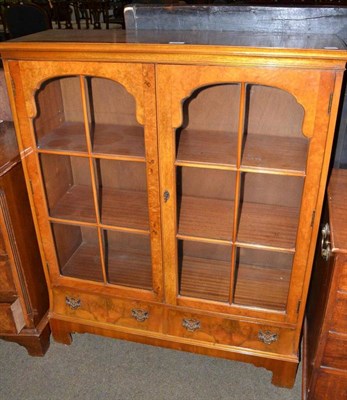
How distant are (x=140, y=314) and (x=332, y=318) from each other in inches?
24.9

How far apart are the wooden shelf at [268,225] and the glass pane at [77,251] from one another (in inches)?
21.2

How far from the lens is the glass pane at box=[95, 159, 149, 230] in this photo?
136 cm

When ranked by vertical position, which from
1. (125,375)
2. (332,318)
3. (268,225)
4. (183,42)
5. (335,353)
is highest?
(183,42)

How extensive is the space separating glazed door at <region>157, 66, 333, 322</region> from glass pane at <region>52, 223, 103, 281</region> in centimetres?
31

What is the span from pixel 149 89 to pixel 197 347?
89cm

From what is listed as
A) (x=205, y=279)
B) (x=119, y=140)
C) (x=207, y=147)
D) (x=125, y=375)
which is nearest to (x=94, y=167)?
(x=119, y=140)

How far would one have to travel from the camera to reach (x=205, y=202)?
1405 mm

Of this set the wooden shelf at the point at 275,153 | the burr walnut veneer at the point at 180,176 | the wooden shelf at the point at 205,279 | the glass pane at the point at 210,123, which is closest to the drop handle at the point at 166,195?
the burr walnut veneer at the point at 180,176

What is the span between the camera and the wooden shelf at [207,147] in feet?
3.72

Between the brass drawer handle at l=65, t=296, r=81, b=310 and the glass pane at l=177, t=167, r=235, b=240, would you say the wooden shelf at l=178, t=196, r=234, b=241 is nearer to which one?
the glass pane at l=177, t=167, r=235, b=240

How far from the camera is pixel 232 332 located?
1386 mm

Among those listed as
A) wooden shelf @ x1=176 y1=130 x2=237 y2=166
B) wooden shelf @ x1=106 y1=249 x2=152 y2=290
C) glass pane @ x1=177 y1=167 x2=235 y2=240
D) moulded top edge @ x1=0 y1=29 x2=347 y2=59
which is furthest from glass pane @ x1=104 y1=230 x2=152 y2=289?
moulded top edge @ x1=0 y1=29 x2=347 y2=59

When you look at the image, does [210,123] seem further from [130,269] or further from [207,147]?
[130,269]

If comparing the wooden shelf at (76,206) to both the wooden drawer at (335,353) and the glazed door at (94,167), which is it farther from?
the wooden drawer at (335,353)
